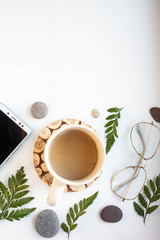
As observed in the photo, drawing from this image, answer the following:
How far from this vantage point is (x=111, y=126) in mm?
754

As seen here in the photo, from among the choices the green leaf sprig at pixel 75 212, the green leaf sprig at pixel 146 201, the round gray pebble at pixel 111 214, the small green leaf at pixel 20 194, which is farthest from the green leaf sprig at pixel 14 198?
the green leaf sprig at pixel 146 201

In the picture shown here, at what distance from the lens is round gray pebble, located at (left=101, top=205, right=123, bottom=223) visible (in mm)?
743

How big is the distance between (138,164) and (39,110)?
34 cm

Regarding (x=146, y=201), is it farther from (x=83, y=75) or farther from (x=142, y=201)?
(x=83, y=75)

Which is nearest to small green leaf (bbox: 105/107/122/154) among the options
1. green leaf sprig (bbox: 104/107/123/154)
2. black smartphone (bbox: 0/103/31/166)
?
green leaf sprig (bbox: 104/107/123/154)

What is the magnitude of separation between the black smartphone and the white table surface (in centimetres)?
2

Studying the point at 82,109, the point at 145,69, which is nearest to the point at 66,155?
the point at 82,109

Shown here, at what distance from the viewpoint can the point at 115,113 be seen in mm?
769

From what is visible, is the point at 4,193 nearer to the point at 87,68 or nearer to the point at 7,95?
the point at 7,95

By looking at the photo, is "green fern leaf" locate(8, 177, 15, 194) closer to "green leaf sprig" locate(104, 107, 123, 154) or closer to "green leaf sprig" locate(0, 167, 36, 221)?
"green leaf sprig" locate(0, 167, 36, 221)

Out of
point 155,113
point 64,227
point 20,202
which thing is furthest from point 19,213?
point 155,113

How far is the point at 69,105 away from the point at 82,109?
4 cm

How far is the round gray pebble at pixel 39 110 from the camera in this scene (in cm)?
72

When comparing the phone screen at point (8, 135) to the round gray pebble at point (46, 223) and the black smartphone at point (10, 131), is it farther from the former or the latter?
the round gray pebble at point (46, 223)
